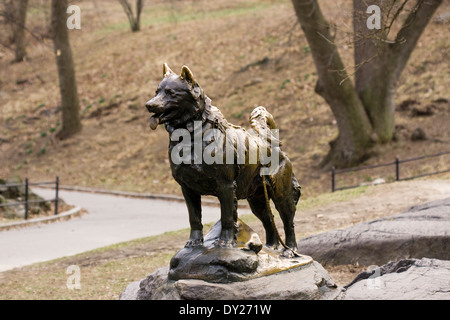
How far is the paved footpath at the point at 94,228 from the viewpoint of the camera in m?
12.7

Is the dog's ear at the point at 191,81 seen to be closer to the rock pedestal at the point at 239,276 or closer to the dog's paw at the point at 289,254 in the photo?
the rock pedestal at the point at 239,276

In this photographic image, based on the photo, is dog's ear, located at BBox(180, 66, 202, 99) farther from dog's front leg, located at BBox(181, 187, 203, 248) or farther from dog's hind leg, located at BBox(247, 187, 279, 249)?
dog's hind leg, located at BBox(247, 187, 279, 249)

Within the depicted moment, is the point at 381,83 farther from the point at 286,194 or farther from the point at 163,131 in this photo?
the point at 286,194

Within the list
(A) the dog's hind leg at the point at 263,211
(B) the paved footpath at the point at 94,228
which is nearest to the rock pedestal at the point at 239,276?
(A) the dog's hind leg at the point at 263,211

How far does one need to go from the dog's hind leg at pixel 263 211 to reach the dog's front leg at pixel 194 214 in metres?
0.69

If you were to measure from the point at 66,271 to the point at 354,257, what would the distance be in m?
4.98

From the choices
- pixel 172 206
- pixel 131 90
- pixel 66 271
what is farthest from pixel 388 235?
pixel 131 90

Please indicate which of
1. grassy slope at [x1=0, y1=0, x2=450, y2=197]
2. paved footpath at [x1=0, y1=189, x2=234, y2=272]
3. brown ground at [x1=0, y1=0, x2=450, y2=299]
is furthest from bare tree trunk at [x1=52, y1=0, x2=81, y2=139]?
paved footpath at [x1=0, y1=189, x2=234, y2=272]

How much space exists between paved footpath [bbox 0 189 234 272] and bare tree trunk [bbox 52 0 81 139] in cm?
841

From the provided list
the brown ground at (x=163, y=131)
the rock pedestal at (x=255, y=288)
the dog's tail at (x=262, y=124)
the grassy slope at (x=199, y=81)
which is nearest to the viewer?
the rock pedestal at (x=255, y=288)

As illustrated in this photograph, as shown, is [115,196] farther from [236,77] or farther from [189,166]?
[189,166]

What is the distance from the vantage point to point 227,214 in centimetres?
543

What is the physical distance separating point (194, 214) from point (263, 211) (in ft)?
2.90
